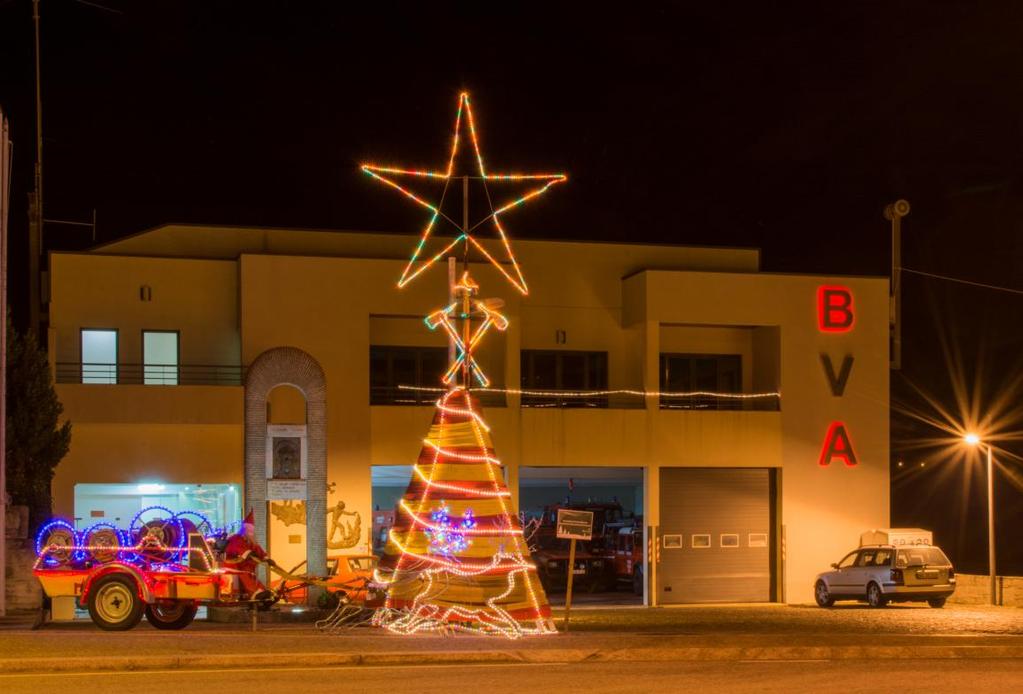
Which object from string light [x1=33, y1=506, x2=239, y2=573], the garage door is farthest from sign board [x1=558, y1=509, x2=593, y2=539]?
the garage door

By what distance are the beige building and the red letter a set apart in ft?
0.20

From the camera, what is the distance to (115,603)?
21906 mm

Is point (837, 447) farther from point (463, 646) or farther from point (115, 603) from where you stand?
point (115, 603)

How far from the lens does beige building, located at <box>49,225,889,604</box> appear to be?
32.4 meters

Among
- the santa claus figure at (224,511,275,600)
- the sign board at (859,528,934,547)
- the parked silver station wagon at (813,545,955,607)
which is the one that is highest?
the santa claus figure at (224,511,275,600)

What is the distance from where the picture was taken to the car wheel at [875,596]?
3347cm

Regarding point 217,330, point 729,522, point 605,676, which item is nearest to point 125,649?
point 605,676

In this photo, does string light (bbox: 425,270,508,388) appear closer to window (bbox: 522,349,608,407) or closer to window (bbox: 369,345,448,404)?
window (bbox: 369,345,448,404)

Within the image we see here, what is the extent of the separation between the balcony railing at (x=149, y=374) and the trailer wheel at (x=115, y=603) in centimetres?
1143

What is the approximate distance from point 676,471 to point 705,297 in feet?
15.0

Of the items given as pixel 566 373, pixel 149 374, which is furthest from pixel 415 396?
pixel 149 374

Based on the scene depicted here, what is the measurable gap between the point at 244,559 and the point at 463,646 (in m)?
5.63

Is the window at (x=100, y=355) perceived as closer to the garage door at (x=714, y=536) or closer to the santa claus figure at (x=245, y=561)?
the santa claus figure at (x=245, y=561)

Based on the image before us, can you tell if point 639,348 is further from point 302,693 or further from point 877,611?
point 302,693
